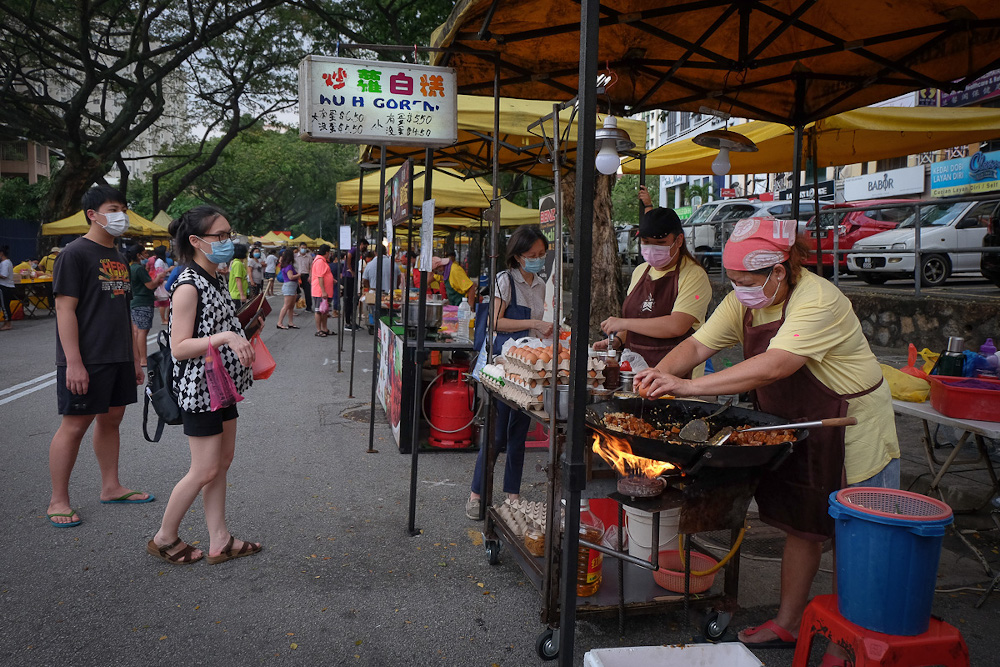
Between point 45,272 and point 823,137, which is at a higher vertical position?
point 823,137

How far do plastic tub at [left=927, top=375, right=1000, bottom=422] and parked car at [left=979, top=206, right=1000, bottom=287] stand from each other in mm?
7247

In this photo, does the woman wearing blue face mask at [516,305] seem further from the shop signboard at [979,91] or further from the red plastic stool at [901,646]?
the shop signboard at [979,91]

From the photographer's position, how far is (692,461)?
2.75m

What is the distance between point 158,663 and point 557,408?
2112 mm

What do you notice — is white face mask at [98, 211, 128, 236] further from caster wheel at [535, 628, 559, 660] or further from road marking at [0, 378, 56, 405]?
road marking at [0, 378, 56, 405]

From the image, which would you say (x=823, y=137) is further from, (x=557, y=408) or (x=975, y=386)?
(x=557, y=408)

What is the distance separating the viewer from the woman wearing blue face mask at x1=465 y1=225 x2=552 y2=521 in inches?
186

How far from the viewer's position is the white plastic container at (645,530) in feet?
11.4

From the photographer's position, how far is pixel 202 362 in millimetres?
3867

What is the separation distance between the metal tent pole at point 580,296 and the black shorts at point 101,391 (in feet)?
11.2

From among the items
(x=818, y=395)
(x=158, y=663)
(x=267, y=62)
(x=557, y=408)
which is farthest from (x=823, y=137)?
(x=267, y=62)

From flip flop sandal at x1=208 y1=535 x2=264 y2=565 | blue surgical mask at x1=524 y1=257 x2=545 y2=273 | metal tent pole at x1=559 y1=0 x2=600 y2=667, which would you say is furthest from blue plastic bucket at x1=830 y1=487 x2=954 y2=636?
flip flop sandal at x1=208 y1=535 x2=264 y2=565

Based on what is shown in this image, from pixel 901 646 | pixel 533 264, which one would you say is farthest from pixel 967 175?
pixel 901 646

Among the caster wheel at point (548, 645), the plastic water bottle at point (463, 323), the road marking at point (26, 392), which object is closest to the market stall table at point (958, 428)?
the caster wheel at point (548, 645)
